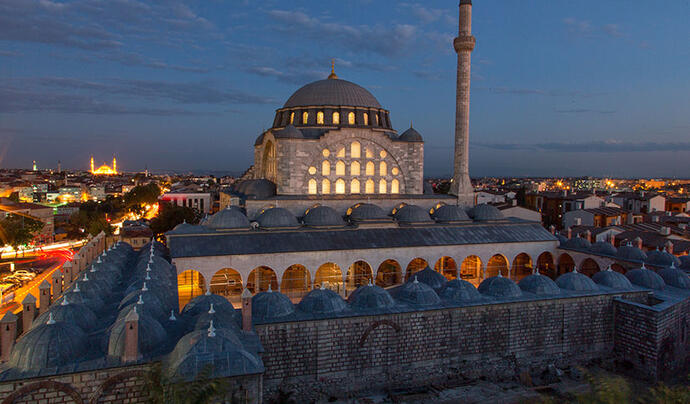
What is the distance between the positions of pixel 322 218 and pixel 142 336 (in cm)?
1404

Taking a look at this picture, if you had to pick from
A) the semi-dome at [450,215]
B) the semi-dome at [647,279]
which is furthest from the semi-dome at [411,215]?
the semi-dome at [647,279]

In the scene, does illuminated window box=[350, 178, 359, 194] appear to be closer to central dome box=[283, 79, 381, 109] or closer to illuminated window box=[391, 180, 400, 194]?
illuminated window box=[391, 180, 400, 194]

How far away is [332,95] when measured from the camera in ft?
102

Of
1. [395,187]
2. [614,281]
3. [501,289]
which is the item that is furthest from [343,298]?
[395,187]

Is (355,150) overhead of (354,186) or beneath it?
overhead

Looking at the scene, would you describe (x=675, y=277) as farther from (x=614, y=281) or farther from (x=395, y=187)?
(x=395, y=187)

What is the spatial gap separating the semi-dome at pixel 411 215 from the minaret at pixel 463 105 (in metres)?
5.73

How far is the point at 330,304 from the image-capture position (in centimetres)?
1419

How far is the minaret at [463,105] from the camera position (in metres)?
30.7

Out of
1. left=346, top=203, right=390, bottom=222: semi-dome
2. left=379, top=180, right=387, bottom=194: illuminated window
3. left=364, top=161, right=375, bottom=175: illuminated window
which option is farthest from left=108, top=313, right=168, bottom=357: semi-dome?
left=379, top=180, right=387, bottom=194: illuminated window

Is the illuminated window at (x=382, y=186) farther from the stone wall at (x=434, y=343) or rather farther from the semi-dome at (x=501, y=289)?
the stone wall at (x=434, y=343)

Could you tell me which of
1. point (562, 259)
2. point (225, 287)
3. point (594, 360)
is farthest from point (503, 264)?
point (225, 287)

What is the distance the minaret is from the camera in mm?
30703

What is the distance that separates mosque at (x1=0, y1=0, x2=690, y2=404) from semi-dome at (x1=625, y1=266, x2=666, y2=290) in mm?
55
